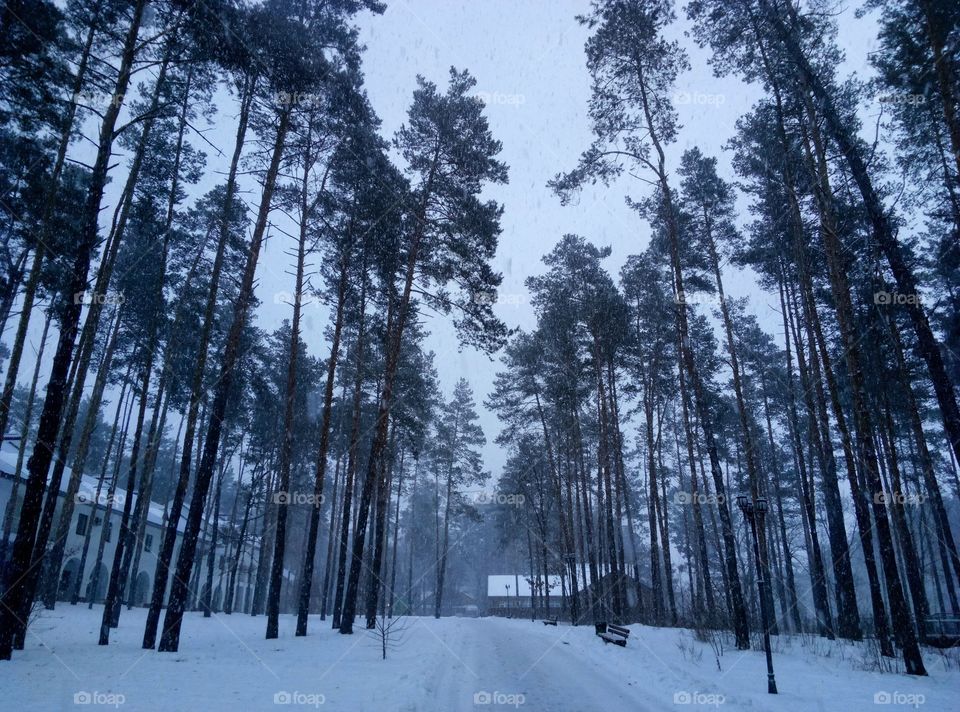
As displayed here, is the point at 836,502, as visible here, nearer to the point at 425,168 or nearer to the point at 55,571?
the point at 425,168

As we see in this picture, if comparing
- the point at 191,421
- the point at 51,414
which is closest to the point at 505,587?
the point at 191,421

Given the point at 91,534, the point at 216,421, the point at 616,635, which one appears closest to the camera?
the point at 216,421

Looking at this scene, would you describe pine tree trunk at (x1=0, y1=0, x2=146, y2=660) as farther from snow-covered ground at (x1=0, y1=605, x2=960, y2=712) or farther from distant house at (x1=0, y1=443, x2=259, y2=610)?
distant house at (x1=0, y1=443, x2=259, y2=610)

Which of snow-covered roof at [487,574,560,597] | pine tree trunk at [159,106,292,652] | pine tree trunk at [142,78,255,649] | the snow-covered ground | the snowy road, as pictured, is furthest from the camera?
snow-covered roof at [487,574,560,597]

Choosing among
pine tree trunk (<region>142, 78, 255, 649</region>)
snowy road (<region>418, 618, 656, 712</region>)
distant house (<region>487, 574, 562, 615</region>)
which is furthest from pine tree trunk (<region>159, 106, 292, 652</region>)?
distant house (<region>487, 574, 562, 615</region>)

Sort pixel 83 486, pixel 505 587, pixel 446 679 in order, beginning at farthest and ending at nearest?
pixel 505 587 → pixel 83 486 → pixel 446 679

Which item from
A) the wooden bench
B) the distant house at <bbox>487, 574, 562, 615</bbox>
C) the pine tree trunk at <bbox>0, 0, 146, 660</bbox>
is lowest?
the distant house at <bbox>487, 574, 562, 615</bbox>

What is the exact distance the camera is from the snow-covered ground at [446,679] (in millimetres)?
6836

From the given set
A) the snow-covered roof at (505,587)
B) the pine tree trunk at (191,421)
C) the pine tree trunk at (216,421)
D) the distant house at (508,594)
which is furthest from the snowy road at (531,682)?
the snow-covered roof at (505,587)

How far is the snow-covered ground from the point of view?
6.84 m

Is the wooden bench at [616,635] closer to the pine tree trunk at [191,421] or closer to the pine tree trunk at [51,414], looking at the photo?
the pine tree trunk at [191,421]

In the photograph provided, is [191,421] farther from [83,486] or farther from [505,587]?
[505,587]

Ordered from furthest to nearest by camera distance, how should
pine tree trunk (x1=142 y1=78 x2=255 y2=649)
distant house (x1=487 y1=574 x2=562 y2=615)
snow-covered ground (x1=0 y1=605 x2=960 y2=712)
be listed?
distant house (x1=487 y1=574 x2=562 y2=615) → pine tree trunk (x1=142 y1=78 x2=255 y2=649) → snow-covered ground (x1=0 y1=605 x2=960 y2=712)

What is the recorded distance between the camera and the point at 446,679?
353 inches
